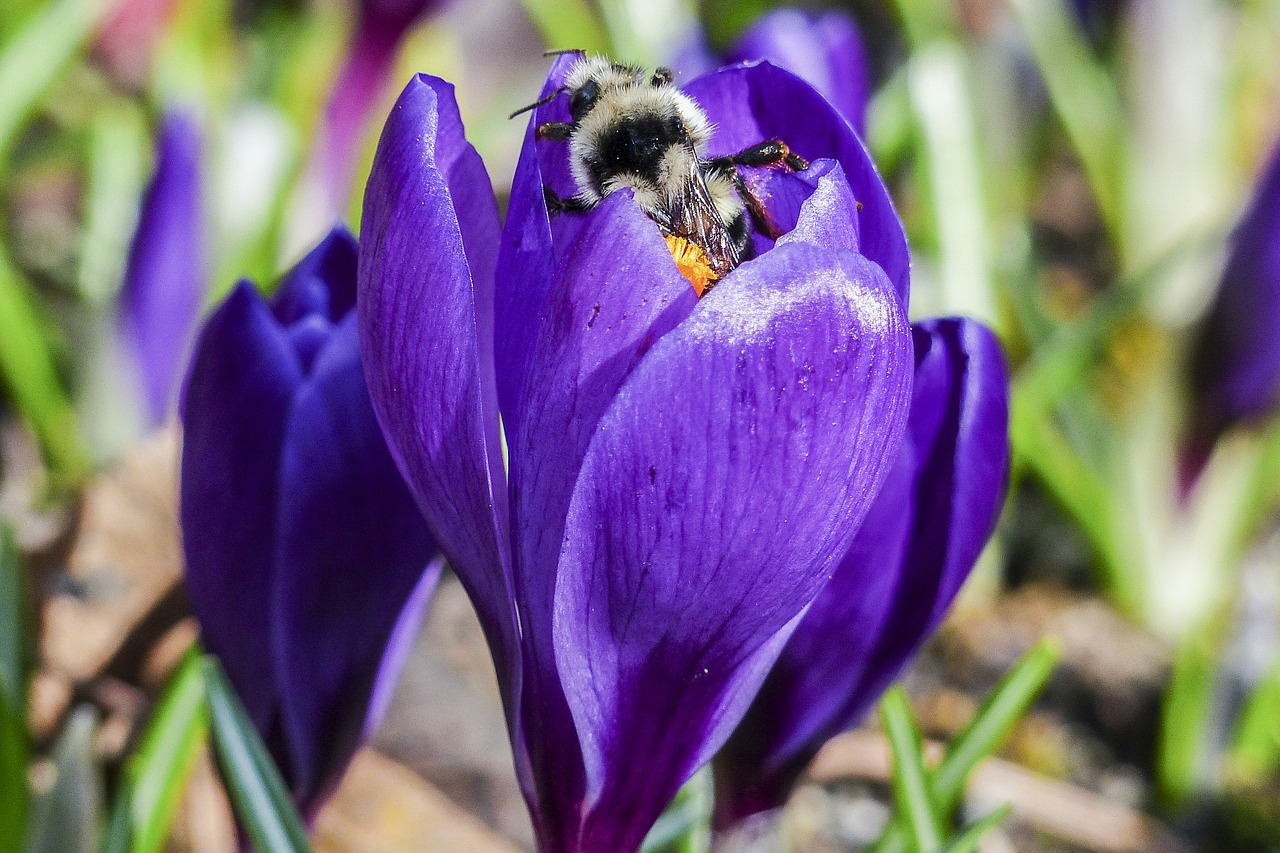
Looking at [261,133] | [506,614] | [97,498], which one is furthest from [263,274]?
[506,614]

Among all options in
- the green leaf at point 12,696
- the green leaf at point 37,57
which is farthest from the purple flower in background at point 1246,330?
the green leaf at point 37,57

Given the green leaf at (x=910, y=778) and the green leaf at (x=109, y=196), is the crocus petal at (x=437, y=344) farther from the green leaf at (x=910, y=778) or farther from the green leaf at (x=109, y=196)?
the green leaf at (x=109, y=196)

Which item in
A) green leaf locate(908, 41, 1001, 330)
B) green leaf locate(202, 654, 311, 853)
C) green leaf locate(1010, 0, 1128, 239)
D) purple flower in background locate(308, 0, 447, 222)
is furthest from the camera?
green leaf locate(1010, 0, 1128, 239)

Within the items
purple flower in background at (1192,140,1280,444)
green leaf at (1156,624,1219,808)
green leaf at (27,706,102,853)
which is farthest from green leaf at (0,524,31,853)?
purple flower in background at (1192,140,1280,444)

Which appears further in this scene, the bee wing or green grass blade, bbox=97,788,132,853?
green grass blade, bbox=97,788,132,853

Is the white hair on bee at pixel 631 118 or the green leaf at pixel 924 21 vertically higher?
the white hair on bee at pixel 631 118

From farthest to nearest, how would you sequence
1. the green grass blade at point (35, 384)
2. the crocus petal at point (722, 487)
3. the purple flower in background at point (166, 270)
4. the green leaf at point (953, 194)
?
the green leaf at point (953, 194), the green grass blade at point (35, 384), the purple flower in background at point (166, 270), the crocus petal at point (722, 487)

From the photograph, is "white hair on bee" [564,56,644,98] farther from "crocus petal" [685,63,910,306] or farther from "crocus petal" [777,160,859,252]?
"crocus petal" [777,160,859,252]

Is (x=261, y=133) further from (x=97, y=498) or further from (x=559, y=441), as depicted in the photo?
(x=559, y=441)
